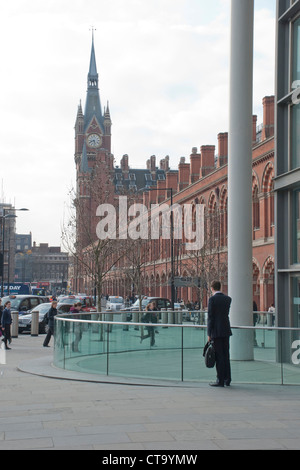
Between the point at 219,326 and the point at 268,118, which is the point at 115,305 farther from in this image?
the point at 219,326

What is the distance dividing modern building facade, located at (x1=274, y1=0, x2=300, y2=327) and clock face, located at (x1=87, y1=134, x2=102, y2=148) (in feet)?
438

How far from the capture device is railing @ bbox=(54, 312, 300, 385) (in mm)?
11586

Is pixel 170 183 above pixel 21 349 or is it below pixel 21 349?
above

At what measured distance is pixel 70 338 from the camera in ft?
47.5

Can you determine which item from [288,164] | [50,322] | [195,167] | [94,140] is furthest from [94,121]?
[288,164]

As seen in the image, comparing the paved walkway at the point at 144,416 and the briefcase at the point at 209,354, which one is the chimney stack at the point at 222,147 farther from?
the briefcase at the point at 209,354

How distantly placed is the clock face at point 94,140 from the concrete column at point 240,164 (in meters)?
134

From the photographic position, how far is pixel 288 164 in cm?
1527

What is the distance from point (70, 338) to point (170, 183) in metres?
58.7

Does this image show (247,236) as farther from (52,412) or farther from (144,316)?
(52,412)

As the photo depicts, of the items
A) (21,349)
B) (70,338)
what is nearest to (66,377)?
(70,338)

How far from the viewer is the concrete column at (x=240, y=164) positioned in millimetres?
14445

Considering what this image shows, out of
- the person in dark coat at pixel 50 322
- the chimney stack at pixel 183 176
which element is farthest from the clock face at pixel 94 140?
the person in dark coat at pixel 50 322
